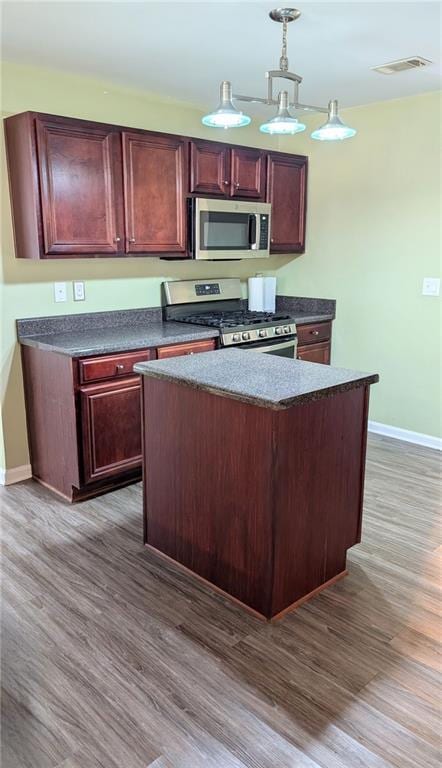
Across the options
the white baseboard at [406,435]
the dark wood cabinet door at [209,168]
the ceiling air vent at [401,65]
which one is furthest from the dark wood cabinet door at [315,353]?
the ceiling air vent at [401,65]

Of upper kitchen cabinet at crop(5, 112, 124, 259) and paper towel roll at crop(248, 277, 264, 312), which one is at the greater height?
upper kitchen cabinet at crop(5, 112, 124, 259)

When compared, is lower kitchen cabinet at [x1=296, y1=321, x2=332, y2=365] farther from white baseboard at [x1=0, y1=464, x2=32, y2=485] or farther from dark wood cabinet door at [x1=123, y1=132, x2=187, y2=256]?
white baseboard at [x1=0, y1=464, x2=32, y2=485]

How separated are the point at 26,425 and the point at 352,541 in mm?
2082

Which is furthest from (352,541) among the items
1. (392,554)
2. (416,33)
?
(416,33)

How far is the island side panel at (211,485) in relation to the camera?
2.08 metres

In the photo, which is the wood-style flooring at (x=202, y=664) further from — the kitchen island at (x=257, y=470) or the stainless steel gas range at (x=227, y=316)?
the stainless steel gas range at (x=227, y=316)

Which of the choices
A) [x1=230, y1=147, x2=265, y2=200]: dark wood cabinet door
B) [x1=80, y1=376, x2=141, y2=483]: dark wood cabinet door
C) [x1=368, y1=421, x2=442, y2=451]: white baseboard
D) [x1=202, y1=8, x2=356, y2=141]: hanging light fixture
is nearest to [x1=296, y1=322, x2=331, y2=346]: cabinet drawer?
[x1=368, y1=421, x2=442, y2=451]: white baseboard

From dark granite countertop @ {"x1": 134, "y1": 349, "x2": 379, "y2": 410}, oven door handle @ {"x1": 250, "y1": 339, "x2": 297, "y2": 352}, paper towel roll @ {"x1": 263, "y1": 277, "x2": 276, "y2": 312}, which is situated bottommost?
oven door handle @ {"x1": 250, "y1": 339, "x2": 297, "y2": 352}

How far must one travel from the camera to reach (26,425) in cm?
345

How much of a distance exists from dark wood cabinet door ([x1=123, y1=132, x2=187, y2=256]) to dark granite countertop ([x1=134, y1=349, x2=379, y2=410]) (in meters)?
1.20

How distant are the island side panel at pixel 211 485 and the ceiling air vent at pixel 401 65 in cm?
223

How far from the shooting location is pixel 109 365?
10.2ft

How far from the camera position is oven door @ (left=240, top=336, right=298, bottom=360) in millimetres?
3861

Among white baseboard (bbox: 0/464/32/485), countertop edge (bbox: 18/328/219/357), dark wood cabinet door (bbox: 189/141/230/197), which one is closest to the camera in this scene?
countertop edge (bbox: 18/328/219/357)
